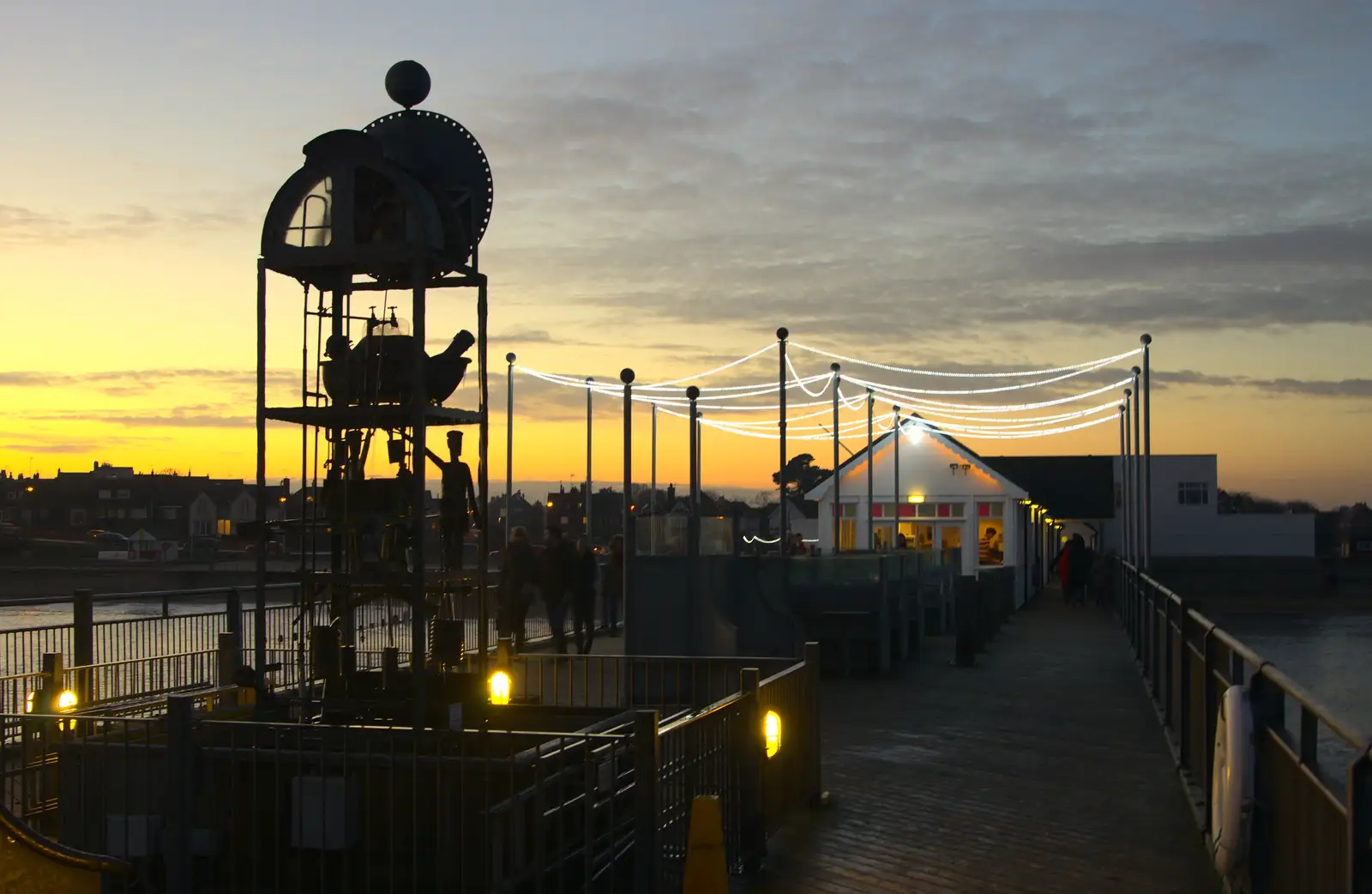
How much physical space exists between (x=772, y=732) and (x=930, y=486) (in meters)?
40.2

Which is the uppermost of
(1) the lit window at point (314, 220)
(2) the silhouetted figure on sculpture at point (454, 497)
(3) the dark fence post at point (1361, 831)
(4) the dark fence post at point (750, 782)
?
(1) the lit window at point (314, 220)

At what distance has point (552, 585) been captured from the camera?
882 inches

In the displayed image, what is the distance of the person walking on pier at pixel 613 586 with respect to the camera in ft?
86.9

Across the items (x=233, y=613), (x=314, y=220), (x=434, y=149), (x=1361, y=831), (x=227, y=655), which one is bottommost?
(x=227, y=655)

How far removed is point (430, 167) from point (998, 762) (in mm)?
7217

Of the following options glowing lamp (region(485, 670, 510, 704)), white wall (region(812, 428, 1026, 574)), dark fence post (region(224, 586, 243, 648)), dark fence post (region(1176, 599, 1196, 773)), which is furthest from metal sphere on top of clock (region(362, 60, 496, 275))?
white wall (region(812, 428, 1026, 574))

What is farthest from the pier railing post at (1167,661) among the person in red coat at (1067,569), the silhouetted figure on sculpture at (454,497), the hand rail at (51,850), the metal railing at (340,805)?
the person in red coat at (1067,569)

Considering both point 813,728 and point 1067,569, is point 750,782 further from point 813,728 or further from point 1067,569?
point 1067,569

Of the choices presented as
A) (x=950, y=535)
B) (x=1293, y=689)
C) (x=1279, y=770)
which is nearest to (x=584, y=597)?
(x=1279, y=770)

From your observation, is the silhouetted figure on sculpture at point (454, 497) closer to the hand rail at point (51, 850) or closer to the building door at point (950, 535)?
the hand rail at point (51, 850)

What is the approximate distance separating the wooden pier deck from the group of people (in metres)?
4.97

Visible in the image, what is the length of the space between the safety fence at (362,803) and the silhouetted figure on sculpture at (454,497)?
7.54 ft

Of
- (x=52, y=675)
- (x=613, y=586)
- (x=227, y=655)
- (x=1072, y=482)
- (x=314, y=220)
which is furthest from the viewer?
(x=1072, y=482)

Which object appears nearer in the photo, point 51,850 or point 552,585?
point 51,850
